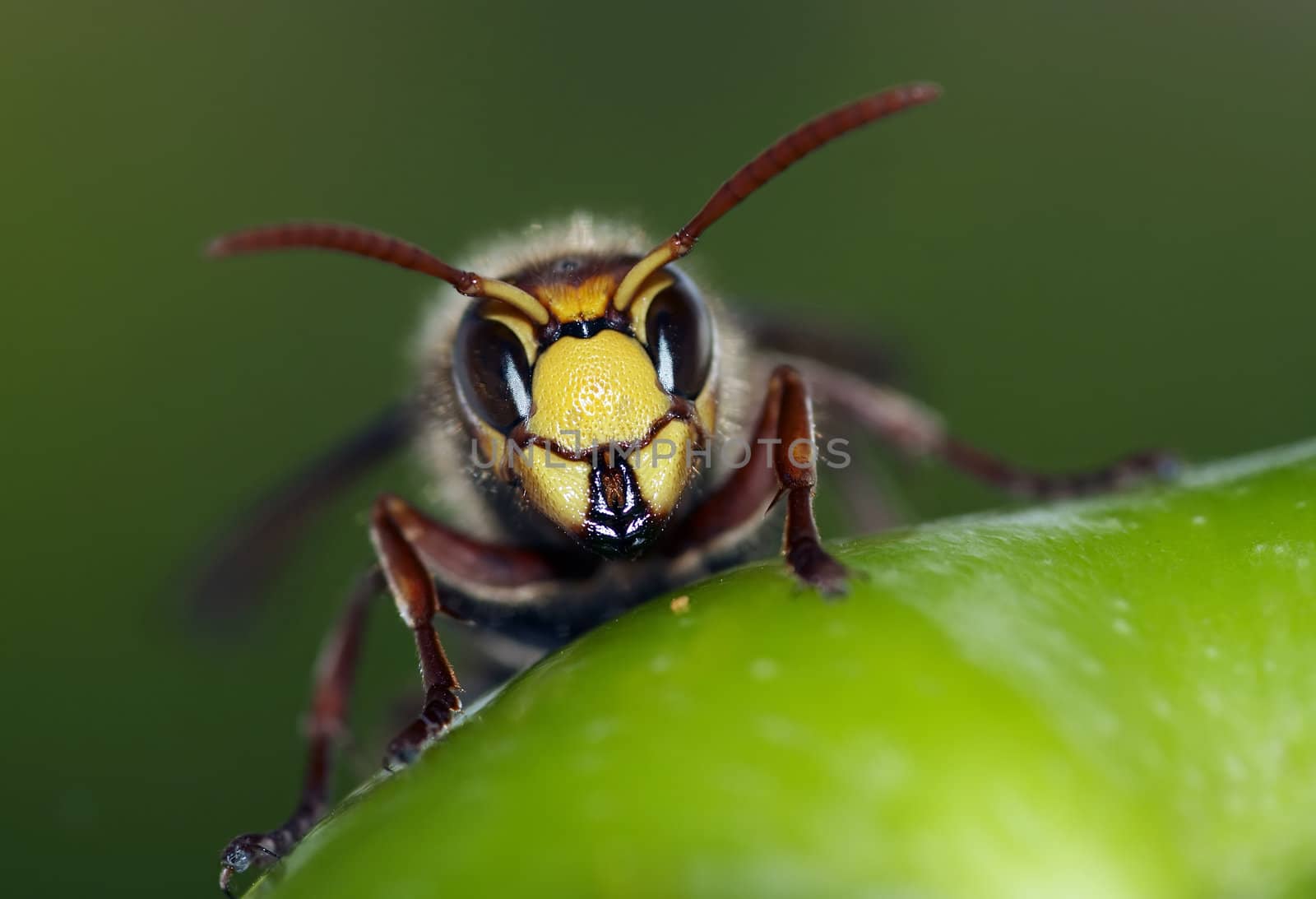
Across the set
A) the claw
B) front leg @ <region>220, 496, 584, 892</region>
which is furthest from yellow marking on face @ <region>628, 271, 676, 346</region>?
the claw

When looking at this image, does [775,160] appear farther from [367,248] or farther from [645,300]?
[367,248]

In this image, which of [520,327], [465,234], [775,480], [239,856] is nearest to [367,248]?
[520,327]

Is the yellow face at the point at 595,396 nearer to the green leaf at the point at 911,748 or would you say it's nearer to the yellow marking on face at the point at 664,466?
the yellow marking on face at the point at 664,466

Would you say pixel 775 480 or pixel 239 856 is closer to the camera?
pixel 239 856

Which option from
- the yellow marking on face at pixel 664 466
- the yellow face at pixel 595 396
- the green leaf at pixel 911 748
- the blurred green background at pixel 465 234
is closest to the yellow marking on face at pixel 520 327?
the yellow face at pixel 595 396

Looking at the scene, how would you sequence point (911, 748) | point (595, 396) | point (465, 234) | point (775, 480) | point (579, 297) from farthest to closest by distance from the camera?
point (465, 234) < point (775, 480) < point (579, 297) < point (595, 396) < point (911, 748)

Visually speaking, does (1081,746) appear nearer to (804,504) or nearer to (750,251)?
(804,504)

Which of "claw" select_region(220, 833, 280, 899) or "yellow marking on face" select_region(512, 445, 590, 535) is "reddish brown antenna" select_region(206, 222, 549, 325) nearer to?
"yellow marking on face" select_region(512, 445, 590, 535)
